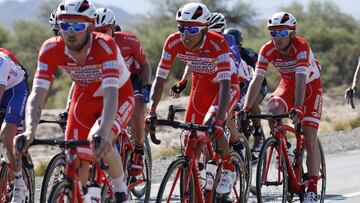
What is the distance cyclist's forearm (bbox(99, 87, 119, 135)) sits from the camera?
659 centimetres

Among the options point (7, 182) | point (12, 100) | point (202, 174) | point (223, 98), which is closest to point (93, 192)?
point (202, 174)

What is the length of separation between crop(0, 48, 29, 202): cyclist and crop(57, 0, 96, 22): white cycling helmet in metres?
1.95

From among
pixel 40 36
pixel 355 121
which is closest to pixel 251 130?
pixel 355 121

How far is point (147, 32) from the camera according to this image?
4972 centimetres

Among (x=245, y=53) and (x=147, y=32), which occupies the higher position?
(x=147, y=32)

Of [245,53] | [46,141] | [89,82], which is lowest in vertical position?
[46,141]

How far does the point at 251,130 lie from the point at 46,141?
6.71 meters

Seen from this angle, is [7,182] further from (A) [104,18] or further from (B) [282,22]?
(B) [282,22]

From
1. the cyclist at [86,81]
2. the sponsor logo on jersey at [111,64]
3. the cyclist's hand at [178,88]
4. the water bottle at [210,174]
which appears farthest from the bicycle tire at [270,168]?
the sponsor logo on jersey at [111,64]

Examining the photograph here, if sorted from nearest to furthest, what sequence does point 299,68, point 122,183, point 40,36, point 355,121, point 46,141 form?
point 46,141
point 122,183
point 299,68
point 355,121
point 40,36

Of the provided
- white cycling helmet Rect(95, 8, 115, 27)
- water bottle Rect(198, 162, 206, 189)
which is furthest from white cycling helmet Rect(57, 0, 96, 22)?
white cycling helmet Rect(95, 8, 115, 27)

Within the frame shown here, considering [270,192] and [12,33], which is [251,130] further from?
[12,33]

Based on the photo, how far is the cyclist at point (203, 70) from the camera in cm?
857

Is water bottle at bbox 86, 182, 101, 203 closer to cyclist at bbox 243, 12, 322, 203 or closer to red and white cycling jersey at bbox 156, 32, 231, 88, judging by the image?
red and white cycling jersey at bbox 156, 32, 231, 88
